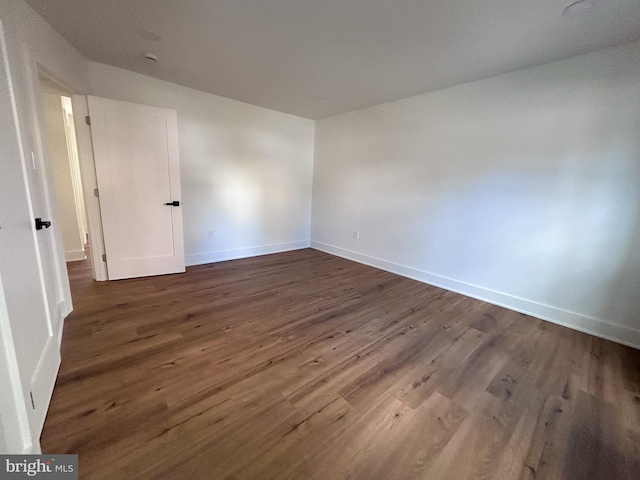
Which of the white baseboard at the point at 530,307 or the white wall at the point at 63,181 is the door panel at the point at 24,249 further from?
the white baseboard at the point at 530,307

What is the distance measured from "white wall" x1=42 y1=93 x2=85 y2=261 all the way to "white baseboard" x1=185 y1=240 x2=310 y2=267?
70.6 inches

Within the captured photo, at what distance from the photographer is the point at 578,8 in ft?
5.43

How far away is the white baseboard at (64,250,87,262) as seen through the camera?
3832 millimetres

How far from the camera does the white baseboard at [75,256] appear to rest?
3.83m

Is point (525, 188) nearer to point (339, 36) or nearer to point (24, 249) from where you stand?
point (339, 36)

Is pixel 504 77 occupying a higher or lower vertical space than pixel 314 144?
higher

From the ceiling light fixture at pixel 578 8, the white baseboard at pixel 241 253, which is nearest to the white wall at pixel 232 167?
the white baseboard at pixel 241 253

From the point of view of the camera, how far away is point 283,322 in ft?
7.80

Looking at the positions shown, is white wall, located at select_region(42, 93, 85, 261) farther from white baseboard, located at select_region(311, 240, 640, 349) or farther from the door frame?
white baseboard, located at select_region(311, 240, 640, 349)

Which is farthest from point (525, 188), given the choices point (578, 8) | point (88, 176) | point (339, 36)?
point (88, 176)

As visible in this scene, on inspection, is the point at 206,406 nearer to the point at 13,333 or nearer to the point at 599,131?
the point at 13,333

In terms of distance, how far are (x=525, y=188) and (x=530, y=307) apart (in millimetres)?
1283

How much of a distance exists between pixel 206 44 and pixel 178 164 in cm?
155

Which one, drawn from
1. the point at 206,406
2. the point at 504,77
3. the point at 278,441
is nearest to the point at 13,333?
the point at 206,406
